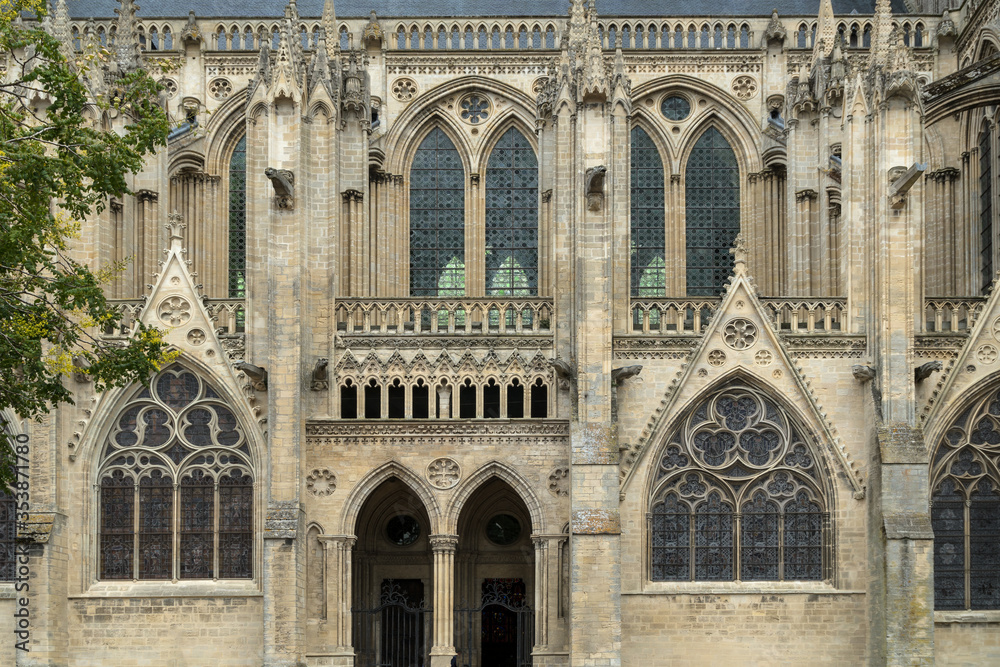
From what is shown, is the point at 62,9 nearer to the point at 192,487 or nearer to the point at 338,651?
the point at 192,487

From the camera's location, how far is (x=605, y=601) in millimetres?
26047

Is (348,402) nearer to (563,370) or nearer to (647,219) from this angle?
(563,370)

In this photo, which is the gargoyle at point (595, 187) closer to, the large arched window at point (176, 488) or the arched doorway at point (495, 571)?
the arched doorway at point (495, 571)

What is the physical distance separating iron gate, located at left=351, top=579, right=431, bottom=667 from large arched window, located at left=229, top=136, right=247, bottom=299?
8532mm

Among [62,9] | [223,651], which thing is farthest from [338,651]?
[62,9]

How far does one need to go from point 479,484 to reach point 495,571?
3.30 meters

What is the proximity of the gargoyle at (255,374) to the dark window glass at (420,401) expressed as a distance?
288 cm

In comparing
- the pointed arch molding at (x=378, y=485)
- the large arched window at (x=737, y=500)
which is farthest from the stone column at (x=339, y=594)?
the large arched window at (x=737, y=500)

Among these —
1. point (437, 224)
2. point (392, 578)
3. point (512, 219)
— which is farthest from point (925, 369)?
point (437, 224)

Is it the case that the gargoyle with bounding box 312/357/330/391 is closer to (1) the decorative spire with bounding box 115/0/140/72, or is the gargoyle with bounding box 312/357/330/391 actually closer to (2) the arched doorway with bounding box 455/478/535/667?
(2) the arched doorway with bounding box 455/478/535/667

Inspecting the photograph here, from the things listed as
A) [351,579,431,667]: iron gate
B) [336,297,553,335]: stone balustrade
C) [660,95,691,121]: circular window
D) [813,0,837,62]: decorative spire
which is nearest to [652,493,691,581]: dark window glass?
[336,297,553,335]: stone balustrade

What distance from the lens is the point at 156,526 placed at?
2769cm

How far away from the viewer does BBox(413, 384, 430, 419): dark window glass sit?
2828cm

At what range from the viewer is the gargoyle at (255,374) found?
2716cm
